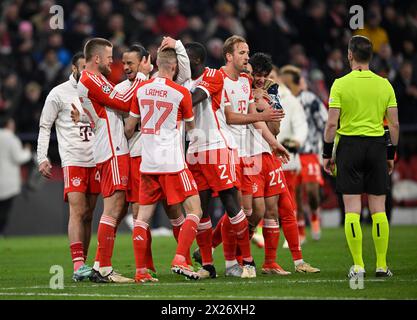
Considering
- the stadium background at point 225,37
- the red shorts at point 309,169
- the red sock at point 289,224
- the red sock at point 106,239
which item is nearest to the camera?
the red sock at point 106,239

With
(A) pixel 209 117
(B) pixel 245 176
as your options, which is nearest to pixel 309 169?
(B) pixel 245 176

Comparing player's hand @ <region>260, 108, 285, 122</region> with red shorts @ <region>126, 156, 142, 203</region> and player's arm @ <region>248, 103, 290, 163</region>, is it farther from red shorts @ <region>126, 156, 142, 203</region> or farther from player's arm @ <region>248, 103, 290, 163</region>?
red shorts @ <region>126, 156, 142, 203</region>

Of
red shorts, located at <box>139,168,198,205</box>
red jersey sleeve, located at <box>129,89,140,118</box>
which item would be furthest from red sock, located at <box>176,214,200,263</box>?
red jersey sleeve, located at <box>129,89,140,118</box>

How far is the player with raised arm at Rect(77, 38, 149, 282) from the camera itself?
1089 centimetres

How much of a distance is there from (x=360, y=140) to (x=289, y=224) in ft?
5.78

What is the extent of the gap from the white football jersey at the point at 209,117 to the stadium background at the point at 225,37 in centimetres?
1035

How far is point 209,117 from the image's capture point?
11234 millimetres

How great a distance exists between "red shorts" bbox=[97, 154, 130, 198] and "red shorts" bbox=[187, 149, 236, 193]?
30.4 inches

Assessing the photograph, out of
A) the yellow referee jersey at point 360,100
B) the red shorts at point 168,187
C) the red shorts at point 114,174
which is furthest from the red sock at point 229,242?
the yellow referee jersey at point 360,100

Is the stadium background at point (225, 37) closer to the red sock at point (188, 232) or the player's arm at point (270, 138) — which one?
the player's arm at point (270, 138)

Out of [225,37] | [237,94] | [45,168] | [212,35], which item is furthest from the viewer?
[212,35]

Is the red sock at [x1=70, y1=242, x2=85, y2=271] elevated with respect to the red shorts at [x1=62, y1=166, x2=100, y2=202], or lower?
lower

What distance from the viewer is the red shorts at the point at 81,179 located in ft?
38.0

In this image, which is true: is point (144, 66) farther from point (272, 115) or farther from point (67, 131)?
point (272, 115)
